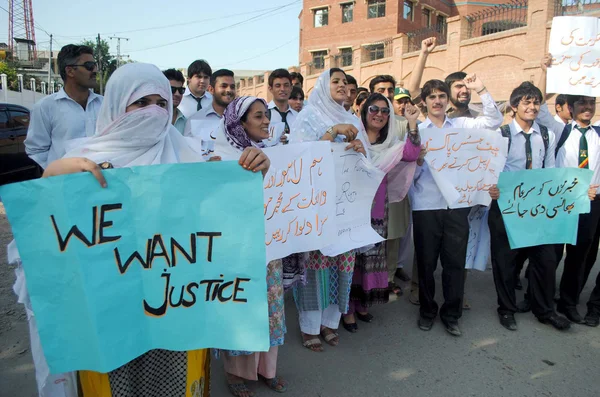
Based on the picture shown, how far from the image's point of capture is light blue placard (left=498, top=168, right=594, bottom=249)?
3.62 metres

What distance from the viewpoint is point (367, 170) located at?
3.20m

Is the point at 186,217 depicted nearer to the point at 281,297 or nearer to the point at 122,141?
the point at 122,141

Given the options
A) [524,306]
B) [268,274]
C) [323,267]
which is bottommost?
[524,306]

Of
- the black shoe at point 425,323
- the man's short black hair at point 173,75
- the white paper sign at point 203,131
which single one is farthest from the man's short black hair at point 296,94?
the black shoe at point 425,323

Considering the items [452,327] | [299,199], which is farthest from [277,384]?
[452,327]

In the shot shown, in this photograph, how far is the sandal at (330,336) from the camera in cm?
338

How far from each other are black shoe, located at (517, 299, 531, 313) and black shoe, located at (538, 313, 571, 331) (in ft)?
0.69

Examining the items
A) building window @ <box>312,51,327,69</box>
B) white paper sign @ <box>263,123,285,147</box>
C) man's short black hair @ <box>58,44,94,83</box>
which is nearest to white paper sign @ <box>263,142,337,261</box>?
white paper sign @ <box>263,123,285,147</box>

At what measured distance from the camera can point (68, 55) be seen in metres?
3.42

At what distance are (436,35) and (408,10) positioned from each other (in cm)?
1081

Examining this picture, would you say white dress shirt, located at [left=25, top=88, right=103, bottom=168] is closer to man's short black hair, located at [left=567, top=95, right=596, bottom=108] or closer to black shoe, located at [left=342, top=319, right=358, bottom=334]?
black shoe, located at [left=342, top=319, right=358, bottom=334]

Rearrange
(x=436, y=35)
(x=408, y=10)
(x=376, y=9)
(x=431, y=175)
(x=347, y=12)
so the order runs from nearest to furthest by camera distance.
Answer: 1. (x=431, y=175)
2. (x=436, y=35)
3. (x=376, y=9)
4. (x=408, y=10)
5. (x=347, y=12)

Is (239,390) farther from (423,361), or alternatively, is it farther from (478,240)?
(478,240)

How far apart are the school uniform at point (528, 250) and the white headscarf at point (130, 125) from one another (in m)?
2.94
